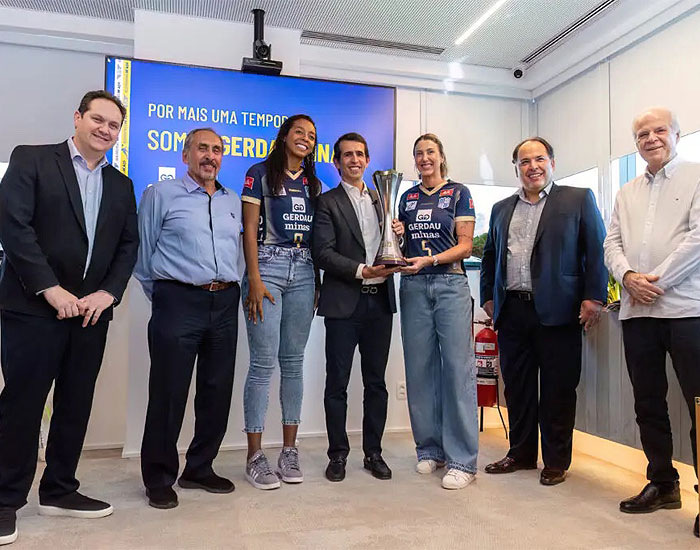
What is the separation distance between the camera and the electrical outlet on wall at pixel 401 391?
13.2 ft

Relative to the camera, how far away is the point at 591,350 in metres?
3.04

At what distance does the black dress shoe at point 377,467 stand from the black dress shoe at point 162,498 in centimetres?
91

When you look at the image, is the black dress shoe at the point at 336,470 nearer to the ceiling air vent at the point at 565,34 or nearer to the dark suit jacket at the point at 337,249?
the dark suit jacket at the point at 337,249

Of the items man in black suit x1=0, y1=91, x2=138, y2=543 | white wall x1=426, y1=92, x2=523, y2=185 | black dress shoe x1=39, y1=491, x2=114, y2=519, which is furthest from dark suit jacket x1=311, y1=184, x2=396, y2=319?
white wall x1=426, y1=92, x2=523, y2=185

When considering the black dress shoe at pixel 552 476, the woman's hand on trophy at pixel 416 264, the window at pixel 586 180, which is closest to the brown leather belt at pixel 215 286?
the woman's hand on trophy at pixel 416 264

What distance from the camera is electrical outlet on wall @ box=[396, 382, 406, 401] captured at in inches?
158

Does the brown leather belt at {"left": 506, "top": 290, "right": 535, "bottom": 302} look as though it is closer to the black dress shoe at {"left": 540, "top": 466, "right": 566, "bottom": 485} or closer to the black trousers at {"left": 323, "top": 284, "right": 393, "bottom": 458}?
the black trousers at {"left": 323, "top": 284, "right": 393, "bottom": 458}

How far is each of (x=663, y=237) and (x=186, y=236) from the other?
6.30 feet

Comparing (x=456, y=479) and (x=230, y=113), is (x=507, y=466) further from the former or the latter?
(x=230, y=113)

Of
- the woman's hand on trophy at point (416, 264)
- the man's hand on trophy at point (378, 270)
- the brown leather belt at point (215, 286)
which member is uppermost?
the woman's hand on trophy at point (416, 264)

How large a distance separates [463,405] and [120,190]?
1744 mm

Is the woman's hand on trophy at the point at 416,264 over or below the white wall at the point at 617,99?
below

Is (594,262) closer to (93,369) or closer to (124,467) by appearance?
(93,369)

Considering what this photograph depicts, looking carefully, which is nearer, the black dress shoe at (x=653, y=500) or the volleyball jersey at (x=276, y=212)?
the black dress shoe at (x=653, y=500)
